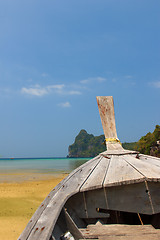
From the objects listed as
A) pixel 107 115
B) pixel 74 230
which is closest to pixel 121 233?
pixel 74 230

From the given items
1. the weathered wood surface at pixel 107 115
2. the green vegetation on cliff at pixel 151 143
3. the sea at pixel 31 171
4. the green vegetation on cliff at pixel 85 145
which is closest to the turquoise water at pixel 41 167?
the sea at pixel 31 171

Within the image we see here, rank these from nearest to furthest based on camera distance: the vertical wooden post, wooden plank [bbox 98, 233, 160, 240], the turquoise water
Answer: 1. wooden plank [bbox 98, 233, 160, 240]
2. the vertical wooden post
3. the turquoise water

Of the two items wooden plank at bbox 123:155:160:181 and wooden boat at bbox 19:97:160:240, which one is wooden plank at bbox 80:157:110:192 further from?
wooden plank at bbox 123:155:160:181

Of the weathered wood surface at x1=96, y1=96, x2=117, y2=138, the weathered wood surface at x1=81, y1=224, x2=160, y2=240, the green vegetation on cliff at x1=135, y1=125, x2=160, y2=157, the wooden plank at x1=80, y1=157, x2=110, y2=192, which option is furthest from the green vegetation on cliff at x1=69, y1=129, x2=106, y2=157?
the weathered wood surface at x1=81, y1=224, x2=160, y2=240

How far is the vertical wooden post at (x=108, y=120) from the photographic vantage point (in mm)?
3482

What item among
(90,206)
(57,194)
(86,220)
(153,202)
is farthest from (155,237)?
(57,194)

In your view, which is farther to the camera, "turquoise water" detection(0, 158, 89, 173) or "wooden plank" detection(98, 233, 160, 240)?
"turquoise water" detection(0, 158, 89, 173)

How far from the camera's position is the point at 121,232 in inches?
65.2

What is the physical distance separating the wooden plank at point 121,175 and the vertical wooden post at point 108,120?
1067 millimetres

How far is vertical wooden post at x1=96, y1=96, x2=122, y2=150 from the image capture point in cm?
348

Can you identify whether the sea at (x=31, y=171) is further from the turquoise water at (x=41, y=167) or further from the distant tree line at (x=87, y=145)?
the distant tree line at (x=87, y=145)

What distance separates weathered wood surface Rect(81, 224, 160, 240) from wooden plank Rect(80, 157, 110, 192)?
1.38 feet

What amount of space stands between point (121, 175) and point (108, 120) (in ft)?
7.69

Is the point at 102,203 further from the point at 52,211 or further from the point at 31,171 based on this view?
the point at 31,171
